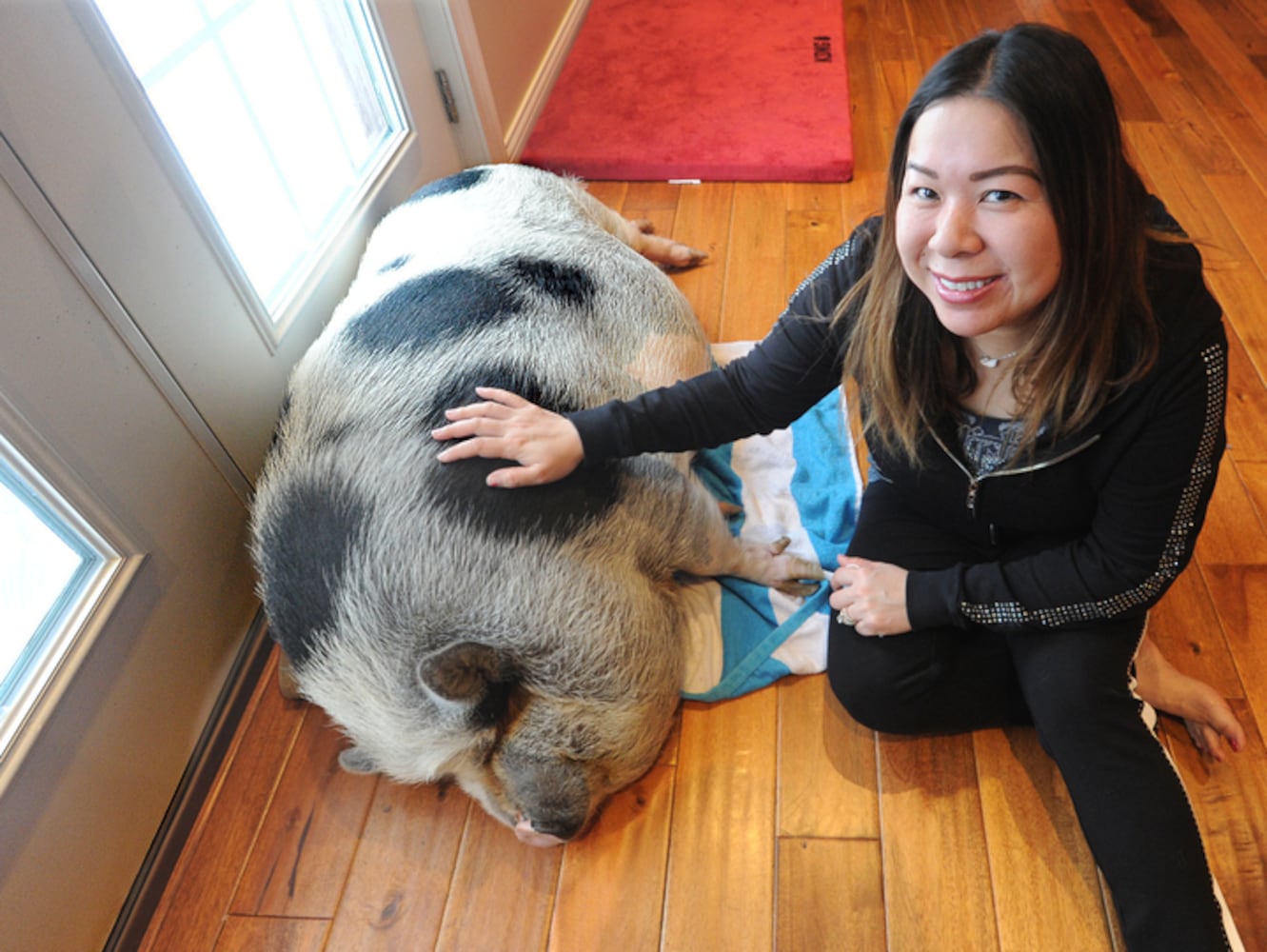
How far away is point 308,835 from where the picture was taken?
1491 millimetres

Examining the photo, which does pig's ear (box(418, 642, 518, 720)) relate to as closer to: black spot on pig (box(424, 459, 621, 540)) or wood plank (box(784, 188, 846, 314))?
black spot on pig (box(424, 459, 621, 540))

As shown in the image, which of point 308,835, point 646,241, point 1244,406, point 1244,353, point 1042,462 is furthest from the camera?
point 646,241

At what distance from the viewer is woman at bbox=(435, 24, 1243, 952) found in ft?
3.00

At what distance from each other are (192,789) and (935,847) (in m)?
1.30

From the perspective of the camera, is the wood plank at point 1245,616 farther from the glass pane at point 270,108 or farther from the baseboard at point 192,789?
the glass pane at point 270,108

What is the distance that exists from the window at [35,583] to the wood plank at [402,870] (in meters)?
0.57

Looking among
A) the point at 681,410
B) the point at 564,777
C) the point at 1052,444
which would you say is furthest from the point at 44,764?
the point at 1052,444

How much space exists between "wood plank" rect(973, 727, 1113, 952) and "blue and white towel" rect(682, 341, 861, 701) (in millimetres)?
344

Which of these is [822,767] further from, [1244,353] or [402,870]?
[1244,353]

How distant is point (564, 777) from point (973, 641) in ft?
2.30

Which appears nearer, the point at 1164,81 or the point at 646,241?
the point at 646,241

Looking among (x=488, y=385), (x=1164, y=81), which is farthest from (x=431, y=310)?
(x=1164, y=81)

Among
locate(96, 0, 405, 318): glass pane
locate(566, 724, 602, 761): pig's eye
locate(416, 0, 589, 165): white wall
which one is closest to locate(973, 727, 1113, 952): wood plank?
locate(566, 724, 602, 761): pig's eye

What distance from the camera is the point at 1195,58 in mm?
3119
